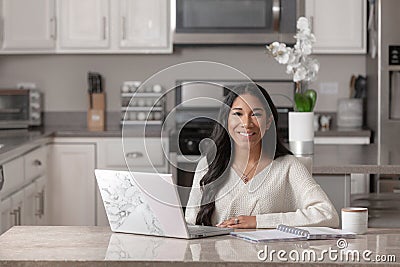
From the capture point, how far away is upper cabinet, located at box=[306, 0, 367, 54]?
5.77 m

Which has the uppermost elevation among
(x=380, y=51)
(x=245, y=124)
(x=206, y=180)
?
(x=380, y=51)

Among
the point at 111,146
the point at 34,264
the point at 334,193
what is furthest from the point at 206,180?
the point at 111,146

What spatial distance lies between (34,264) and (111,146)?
3.42 meters

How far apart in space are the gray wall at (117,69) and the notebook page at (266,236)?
365cm

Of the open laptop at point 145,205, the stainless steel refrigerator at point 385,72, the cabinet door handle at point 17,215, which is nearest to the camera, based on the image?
the open laptop at point 145,205

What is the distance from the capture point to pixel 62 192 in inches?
223

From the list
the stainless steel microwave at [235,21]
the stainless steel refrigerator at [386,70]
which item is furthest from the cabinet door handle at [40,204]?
the stainless steel refrigerator at [386,70]

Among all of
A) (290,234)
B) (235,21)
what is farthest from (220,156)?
(235,21)

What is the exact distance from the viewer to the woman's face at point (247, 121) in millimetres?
2740

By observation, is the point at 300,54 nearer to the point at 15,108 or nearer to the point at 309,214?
the point at 309,214

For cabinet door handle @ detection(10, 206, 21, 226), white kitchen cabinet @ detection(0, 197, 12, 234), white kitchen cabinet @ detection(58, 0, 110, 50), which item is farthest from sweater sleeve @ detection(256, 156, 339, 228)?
white kitchen cabinet @ detection(58, 0, 110, 50)

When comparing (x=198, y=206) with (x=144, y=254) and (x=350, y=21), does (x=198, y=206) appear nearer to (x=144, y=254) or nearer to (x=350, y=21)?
(x=144, y=254)

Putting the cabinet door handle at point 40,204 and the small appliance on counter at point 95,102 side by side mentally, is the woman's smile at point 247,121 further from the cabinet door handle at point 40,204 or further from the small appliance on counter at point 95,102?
the small appliance on counter at point 95,102

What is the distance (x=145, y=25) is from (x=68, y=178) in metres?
1.13
